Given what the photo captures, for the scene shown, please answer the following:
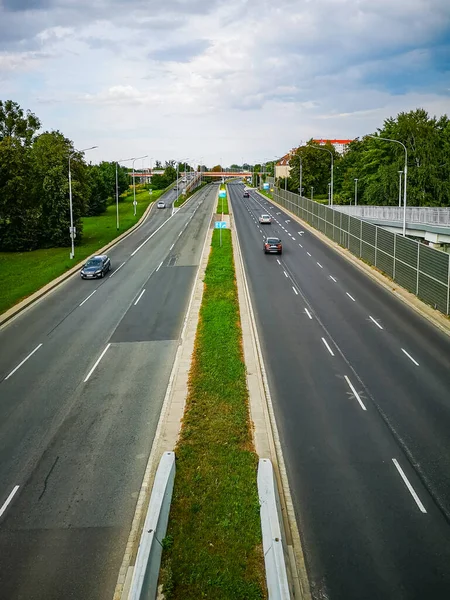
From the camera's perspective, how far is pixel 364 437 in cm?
1426

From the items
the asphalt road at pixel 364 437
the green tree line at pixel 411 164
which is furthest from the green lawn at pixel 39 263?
the green tree line at pixel 411 164

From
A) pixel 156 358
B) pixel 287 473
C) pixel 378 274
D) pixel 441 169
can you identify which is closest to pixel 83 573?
pixel 287 473

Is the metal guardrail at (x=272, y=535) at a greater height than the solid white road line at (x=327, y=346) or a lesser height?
lesser

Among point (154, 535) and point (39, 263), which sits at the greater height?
point (39, 263)

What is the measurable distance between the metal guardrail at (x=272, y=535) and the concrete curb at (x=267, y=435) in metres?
0.24

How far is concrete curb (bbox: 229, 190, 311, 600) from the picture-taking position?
9.48 meters

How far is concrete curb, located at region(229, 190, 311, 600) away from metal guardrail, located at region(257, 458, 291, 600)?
239 mm

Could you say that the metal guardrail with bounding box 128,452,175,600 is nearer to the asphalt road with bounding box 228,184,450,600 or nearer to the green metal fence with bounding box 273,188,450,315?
the asphalt road with bounding box 228,184,450,600

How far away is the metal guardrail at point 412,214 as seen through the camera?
42438 millimetres

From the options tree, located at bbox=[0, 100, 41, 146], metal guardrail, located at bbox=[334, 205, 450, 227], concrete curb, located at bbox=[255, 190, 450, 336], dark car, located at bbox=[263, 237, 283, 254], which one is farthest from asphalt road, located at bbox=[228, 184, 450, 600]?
tree, located at bbox=[0, 100, 41, 146]

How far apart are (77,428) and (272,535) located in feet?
24.4

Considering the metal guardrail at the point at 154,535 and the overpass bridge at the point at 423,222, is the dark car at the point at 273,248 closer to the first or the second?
the overpass bridge at the point at 423,222

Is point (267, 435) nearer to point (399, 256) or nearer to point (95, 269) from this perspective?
point (399, 256)

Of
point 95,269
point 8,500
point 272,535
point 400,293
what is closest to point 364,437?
point 272,535
